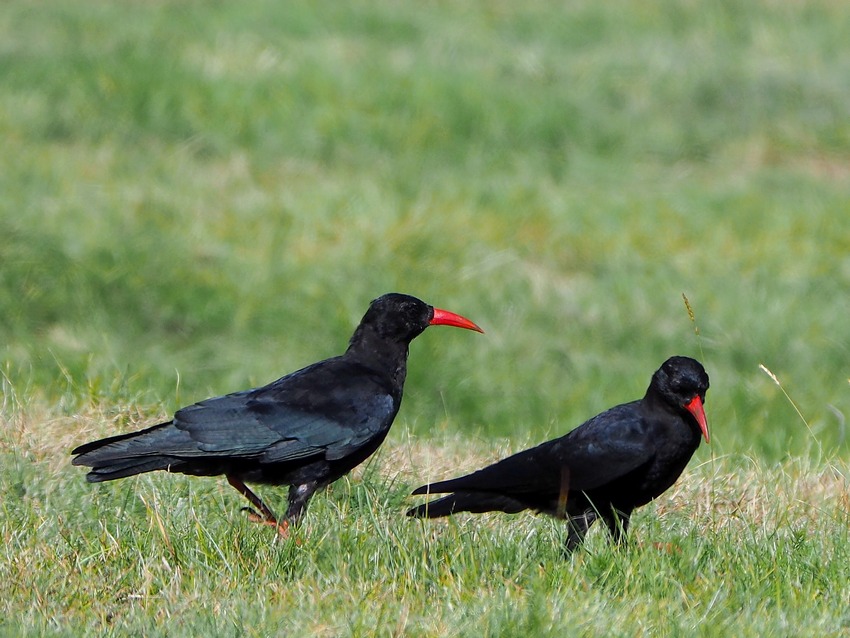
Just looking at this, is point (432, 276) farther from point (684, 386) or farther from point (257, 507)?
point (684, 386)

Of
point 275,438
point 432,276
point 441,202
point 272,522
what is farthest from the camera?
point 441,202

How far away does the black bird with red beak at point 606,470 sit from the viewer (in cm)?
495

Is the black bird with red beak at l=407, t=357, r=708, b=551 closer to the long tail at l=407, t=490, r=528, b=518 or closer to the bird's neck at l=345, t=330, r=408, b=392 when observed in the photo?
the long tail at l=407, t=490, r=528, b=518

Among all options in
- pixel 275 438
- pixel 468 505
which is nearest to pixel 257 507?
pixel 275 438

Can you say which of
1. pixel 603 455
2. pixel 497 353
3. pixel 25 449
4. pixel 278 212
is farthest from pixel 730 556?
pixel 278 212

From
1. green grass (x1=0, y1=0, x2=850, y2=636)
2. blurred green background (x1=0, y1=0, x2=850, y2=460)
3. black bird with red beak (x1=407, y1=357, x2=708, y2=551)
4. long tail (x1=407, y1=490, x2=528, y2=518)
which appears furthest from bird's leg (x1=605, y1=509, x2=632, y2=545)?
blurred green background (x1=0, y1=0, x2=850, y2=460)

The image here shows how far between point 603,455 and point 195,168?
8.03 m

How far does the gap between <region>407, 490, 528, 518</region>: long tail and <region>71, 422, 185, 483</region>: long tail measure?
90 cm

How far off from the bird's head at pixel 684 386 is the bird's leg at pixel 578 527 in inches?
19.5

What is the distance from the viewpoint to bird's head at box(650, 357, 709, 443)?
4.98 metres

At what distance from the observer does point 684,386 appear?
16.4ft

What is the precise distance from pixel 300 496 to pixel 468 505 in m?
0.64

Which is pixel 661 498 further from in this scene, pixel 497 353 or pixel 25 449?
pixel 497 353

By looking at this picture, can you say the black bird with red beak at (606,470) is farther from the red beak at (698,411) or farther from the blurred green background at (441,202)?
the blurred green background at (441,202)
